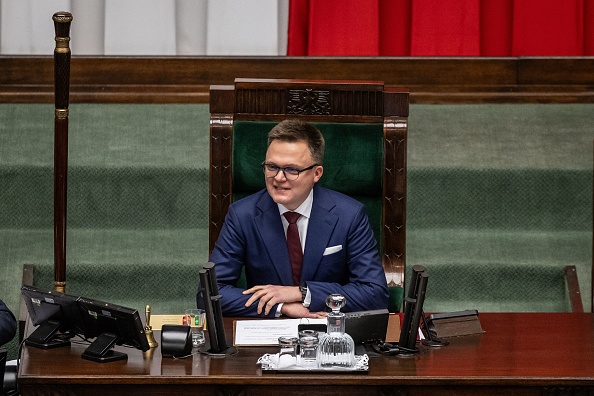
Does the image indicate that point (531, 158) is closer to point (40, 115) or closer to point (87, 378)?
point (40, 115)

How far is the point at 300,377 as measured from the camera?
9.07ft

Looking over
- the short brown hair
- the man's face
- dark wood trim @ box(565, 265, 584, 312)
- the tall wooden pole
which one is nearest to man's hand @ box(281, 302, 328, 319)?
the man's face

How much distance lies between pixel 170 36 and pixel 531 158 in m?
2.01

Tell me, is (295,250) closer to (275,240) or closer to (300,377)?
(275,240)

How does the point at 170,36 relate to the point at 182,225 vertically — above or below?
above

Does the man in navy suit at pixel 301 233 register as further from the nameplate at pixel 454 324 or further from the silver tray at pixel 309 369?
the silver tray at pixel 309 369

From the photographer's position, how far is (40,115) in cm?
544

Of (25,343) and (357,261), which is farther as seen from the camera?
(357,261)

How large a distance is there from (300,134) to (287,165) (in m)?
0.12

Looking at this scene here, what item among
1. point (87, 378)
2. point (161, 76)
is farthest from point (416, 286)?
point (161, 76)

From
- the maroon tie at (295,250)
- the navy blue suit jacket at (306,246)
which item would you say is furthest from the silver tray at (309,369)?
the maroon tie at (295,250)

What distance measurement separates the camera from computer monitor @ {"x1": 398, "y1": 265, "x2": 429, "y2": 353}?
116 inches

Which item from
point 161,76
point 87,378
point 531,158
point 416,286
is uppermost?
point 161,76

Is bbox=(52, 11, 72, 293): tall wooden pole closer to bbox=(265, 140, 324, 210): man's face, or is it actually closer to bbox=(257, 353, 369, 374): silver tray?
bbox=(265, 140, 324, 210): man's face
